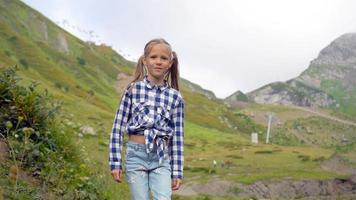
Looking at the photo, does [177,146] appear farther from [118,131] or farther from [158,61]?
[158,61]

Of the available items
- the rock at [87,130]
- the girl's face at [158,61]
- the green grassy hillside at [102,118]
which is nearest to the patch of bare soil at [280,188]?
the green grassy hillside at [102,118]

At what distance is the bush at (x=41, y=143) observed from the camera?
7.29 meters

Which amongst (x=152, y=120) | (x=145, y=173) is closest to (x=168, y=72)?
(x=152, y=120)

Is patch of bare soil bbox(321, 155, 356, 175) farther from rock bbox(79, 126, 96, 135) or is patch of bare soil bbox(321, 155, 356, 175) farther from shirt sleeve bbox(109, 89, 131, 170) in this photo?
shirt sleeve bbox(109, 89, 131, 170)

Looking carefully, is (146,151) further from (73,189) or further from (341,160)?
(341,160)

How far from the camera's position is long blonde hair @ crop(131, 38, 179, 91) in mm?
6207

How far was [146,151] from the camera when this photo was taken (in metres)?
5.74

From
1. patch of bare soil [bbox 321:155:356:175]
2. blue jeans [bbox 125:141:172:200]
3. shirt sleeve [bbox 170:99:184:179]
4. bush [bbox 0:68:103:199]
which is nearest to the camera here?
blue jeans [bbox 125:141:172:200]

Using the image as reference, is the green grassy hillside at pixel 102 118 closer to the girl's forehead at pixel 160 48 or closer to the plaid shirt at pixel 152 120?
the plaid shirt at pixel 152 120

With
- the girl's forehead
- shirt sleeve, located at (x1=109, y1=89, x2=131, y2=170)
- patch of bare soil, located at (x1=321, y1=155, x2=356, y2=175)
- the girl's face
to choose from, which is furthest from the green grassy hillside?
the girl's forehead

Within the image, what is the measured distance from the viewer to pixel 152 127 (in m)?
5.89

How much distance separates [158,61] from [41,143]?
2447 mm

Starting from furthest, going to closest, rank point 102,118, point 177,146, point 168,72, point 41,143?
point 102,118
point 41,143
point 168,72
point 177,146

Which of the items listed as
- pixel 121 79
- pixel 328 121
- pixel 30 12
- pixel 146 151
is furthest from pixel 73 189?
pixel 328 121
